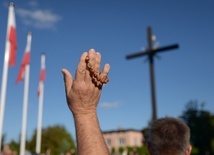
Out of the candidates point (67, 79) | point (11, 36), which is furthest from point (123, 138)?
point (67, 79)

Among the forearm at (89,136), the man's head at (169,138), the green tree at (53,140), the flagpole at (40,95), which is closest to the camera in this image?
the forearm at (89,136)

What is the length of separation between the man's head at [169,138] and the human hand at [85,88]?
2.09 feet

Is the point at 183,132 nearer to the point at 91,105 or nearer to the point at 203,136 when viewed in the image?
the point at 91,105

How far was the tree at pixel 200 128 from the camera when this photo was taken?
45.5 m

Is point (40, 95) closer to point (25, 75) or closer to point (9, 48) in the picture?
point (25, 75)

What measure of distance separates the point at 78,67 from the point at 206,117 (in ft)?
158

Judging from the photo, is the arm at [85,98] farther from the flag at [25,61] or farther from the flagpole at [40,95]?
the flagpole at [40,95]

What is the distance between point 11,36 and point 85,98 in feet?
37.3

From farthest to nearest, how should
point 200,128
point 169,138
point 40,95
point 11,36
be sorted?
point 200,128 < point 40,95 < point 11,36 < point 169,138

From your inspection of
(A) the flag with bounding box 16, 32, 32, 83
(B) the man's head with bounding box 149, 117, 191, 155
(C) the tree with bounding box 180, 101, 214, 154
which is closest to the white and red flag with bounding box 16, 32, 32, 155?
(A) the flag with bounding box 16, 32, 32, 83

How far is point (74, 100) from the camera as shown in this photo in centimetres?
171

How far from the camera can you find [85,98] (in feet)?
5.57

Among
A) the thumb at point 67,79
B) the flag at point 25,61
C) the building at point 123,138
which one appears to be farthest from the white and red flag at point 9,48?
the building at point 123,138

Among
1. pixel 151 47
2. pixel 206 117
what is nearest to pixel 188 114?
pixel 206 117
